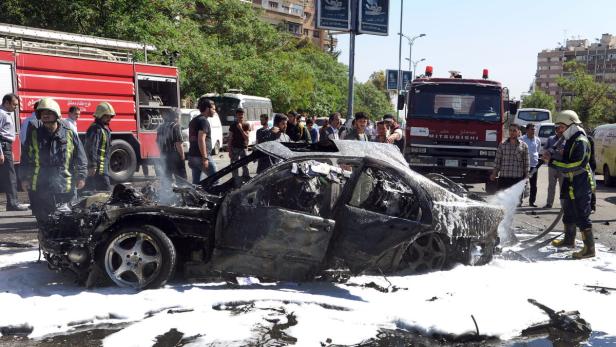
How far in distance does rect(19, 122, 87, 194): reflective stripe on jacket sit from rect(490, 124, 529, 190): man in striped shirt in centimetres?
668

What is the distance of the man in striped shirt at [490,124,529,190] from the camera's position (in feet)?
32.6

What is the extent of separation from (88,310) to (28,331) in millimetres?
449

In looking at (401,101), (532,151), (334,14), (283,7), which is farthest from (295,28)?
(532,151)

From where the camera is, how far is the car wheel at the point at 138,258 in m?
4.95

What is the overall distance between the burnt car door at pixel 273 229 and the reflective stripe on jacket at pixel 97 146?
364 cm

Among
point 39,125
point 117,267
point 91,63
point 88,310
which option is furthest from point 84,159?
point 91,63

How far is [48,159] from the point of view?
6.15 meters

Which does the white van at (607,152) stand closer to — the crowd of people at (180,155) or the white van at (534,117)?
the crowd of people at (180,155)

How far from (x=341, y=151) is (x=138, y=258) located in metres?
2.05

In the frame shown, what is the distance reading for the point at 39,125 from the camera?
245 inches

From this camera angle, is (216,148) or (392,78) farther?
(392,78)

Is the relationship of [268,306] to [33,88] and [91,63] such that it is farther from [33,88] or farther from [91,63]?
[91,63]

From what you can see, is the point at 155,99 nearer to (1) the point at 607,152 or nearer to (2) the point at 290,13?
(1) the point at 607,152

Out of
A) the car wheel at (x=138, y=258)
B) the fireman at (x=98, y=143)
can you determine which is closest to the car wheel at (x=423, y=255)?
the car wheel at (x=138, y=258)
